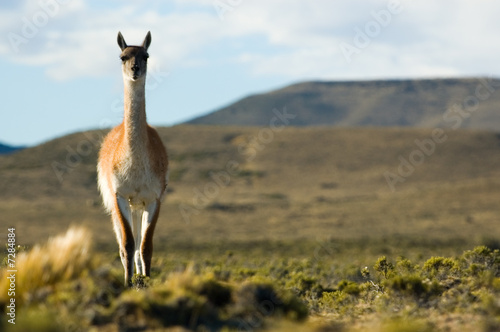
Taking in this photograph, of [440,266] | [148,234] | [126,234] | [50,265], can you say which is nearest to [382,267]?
[440,266]

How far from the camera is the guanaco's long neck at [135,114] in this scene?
882 centimetres

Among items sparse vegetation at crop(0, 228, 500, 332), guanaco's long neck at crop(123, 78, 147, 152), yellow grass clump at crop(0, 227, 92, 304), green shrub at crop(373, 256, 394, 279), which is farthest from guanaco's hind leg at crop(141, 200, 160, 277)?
green shrub at crop(373, 256, 394, 279)

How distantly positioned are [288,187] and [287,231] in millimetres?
20537

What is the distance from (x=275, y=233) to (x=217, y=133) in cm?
4539

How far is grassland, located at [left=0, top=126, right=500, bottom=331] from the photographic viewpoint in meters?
5.95

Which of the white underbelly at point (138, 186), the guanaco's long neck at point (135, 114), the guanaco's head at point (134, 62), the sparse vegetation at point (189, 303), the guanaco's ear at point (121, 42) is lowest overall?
the sparse vegetation at point (189, 303)

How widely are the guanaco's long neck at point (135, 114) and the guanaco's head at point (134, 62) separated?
0.11m

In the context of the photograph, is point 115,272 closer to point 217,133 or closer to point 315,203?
point 315,203

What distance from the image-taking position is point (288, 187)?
6794 centimetres

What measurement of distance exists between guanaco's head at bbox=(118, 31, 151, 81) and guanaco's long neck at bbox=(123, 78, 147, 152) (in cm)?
11

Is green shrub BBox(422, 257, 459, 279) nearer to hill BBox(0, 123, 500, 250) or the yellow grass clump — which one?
the yellow grass clump

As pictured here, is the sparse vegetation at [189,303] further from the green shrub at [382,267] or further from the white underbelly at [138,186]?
the green shrub at [382,267]

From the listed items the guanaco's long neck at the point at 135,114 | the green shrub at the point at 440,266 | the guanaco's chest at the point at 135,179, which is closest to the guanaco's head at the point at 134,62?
the guanaco's long neck at the point at 135,114

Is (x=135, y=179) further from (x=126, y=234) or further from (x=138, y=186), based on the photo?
(x=126, y=234)
